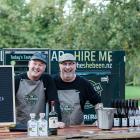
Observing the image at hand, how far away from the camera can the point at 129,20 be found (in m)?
10.5

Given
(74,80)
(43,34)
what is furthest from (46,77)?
(43,34)

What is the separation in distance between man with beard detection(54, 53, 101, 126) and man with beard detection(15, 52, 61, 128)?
234 mm

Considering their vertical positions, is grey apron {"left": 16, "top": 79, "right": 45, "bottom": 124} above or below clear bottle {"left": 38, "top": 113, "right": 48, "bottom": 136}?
above

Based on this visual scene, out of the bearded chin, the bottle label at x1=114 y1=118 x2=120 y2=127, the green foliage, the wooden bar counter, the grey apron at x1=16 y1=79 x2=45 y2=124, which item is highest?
the green foliage

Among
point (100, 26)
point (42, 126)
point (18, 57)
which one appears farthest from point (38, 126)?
point (100, 26)

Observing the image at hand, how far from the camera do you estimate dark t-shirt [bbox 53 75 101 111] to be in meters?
4.50

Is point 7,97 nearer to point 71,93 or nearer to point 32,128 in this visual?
point 32,128

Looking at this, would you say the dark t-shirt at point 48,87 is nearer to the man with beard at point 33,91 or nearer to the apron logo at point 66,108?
Answer: the man with beard at point 33,91

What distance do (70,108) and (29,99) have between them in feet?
1.39

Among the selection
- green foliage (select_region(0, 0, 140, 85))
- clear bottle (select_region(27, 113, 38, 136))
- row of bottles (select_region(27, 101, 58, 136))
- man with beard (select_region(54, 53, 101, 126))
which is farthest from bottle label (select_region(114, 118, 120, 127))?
green foliage (select_region(0, 0, 140, 85))

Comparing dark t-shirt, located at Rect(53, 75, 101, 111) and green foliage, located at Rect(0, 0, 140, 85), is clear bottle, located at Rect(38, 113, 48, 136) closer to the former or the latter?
dark t-shirt, located at Rect(53, 75, 101, 111)

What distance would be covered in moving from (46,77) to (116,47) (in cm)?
685

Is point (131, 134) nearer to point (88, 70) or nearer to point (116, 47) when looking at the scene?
point (88, 70)

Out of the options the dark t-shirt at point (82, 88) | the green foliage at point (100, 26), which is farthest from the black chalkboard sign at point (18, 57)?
the green foliage at point (100, 26)
